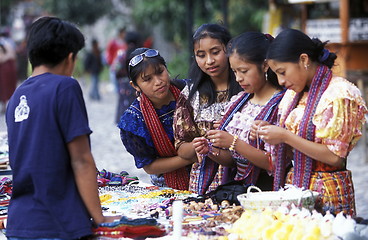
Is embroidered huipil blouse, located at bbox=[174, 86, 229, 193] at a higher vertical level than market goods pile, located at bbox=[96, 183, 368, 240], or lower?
higher

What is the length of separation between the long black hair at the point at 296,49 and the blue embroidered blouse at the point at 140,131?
3.60ft

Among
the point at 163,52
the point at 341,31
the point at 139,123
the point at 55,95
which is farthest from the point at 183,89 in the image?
the point at 163,52

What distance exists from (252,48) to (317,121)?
63cm

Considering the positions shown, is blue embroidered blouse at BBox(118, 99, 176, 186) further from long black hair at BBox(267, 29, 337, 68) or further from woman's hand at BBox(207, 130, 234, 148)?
long black hair at BBox(267, 29, 337, 68)

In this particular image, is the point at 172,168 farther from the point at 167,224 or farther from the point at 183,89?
the point at 167,224

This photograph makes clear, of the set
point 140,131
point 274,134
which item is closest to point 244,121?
point 274,134

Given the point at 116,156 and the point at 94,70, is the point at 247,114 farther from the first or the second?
the point at 94,70

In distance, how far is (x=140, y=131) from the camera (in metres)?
4.25

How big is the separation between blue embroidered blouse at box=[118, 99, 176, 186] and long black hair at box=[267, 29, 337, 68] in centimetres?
110

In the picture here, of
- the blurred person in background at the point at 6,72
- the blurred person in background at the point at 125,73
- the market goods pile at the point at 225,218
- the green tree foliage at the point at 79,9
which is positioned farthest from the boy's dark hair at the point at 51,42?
the green tree foliage at the point at 79,9

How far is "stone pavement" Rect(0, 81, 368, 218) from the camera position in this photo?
766cm

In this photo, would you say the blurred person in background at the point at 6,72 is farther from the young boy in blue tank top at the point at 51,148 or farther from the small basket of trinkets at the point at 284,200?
the small basket of trinkets at the point at 284,200

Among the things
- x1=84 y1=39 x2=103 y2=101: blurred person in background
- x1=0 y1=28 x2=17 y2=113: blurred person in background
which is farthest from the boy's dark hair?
x1=84 y1=39 x2=103 y2=101: blurred person in background

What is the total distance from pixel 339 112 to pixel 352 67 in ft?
32.3
